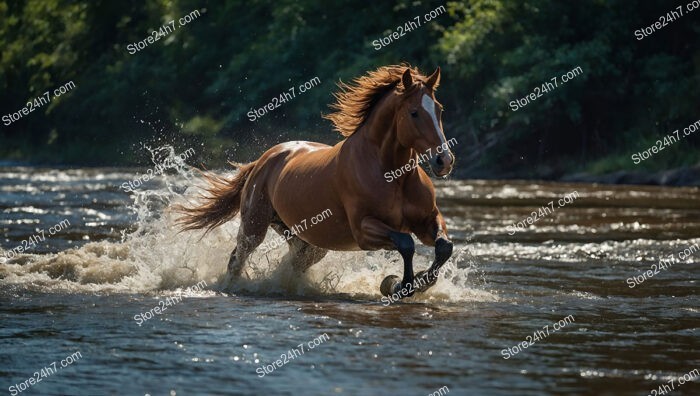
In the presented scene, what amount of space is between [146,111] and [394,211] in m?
48.9

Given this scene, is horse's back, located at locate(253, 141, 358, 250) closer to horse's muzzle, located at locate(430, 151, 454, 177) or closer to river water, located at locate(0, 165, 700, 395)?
river water, located at locate(0, 165, 700, 395)

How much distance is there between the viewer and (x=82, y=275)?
11.7m

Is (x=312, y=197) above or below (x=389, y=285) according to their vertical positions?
above

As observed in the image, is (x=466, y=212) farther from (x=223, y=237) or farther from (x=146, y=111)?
(x=146, y=111)

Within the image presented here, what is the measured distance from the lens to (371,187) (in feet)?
32.4

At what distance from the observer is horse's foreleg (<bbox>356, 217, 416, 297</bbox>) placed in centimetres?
957

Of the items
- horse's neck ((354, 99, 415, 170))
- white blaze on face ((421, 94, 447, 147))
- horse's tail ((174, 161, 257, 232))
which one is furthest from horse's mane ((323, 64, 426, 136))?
horse's tail ((174, 161, 257, 232))

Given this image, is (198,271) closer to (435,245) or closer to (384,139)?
(384,139)

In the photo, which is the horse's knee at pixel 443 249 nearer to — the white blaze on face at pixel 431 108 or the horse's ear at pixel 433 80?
the white blaze on face at pixel 431 108

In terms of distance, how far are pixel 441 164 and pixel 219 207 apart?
4008 mm

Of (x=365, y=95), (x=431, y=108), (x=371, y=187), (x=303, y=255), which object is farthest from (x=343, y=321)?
(x=303, y=255)

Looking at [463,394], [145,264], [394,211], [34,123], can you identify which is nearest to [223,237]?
[145,264]

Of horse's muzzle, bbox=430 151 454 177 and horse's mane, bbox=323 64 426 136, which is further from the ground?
horse's mane, bbox=323 64 426 136

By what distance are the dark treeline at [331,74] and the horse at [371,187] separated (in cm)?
847
